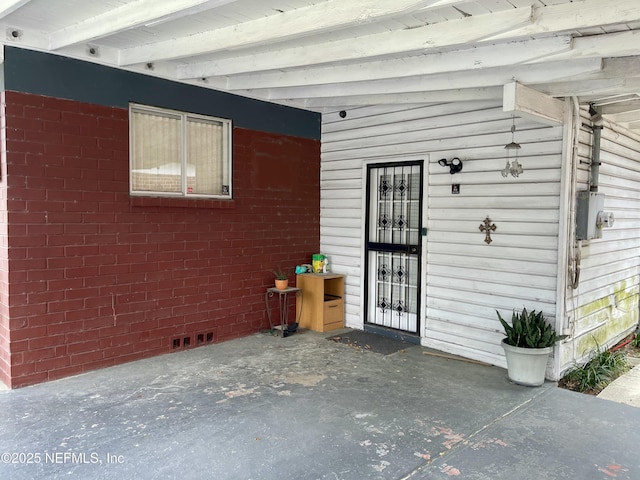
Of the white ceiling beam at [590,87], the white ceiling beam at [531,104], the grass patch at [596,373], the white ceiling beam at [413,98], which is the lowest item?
the grass patch at [596,373]

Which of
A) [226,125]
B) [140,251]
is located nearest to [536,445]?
[140,251]

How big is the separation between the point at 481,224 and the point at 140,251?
11.6 ft

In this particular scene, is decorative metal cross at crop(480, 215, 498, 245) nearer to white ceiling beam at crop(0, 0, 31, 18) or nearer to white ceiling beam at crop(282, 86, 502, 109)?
white ceiling beam at crop(282, 86, 502, 109)

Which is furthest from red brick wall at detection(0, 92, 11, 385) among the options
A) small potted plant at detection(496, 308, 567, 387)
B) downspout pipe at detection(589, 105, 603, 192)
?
downspout pipe at detection(589, 105, 603, 192)

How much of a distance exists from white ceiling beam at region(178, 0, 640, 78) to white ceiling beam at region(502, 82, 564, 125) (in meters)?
0.70

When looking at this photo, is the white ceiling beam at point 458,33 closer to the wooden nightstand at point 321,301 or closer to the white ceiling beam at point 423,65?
the white ceiling beam at point 423,65

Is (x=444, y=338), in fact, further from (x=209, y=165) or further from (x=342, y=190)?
(x=209, y=165)

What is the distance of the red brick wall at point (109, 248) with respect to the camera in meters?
3.97

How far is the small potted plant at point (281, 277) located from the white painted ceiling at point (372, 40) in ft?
7.67

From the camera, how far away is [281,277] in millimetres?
5828

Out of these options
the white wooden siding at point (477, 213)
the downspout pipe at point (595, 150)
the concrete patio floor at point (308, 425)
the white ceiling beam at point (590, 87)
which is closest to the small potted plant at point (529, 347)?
the concrete patio floor at point (308, 425)

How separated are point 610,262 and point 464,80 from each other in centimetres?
290

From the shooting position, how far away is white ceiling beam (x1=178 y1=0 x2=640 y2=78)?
2.72 meters

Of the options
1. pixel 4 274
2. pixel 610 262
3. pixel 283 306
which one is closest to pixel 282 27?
pixel 4 274
